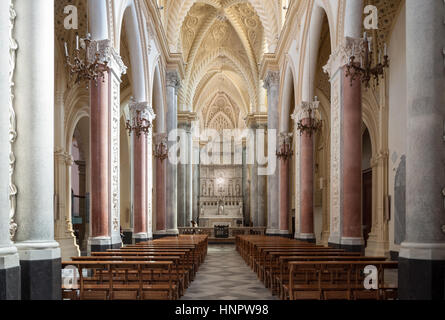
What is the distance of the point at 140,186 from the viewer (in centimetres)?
1504

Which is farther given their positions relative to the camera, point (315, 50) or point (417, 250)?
point (315, 50)

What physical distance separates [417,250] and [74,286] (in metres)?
4.61

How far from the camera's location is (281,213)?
62.7 feet

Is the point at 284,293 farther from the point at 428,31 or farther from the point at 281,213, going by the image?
the point at 281,213

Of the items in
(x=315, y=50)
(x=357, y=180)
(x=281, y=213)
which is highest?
(x=315, y=50)

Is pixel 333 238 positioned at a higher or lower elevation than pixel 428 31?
lower

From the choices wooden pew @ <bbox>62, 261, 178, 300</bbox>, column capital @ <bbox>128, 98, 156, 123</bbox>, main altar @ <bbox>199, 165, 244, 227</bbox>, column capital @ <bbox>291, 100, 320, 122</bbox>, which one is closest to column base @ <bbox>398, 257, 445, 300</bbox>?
Result: wooden pew @ <bbox>62, 261, 178, 300</bbox>

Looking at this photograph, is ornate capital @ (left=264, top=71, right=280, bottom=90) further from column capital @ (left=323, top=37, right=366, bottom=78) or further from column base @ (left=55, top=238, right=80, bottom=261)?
column base @ (left=55, top=238, right=80, bottom=261)

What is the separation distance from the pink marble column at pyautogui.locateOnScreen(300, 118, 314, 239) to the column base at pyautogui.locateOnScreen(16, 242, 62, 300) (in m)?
10.8

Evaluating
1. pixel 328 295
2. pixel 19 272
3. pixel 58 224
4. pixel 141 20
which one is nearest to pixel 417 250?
pixel 328 295

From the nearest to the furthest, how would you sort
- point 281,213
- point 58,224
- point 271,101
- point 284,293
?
point 284,293, point 58,224, point 281,213, point 271,101

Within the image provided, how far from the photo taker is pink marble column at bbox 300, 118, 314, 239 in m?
15.0

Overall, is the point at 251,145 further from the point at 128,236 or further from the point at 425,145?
the point at 425,145

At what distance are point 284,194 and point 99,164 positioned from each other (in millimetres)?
10536
